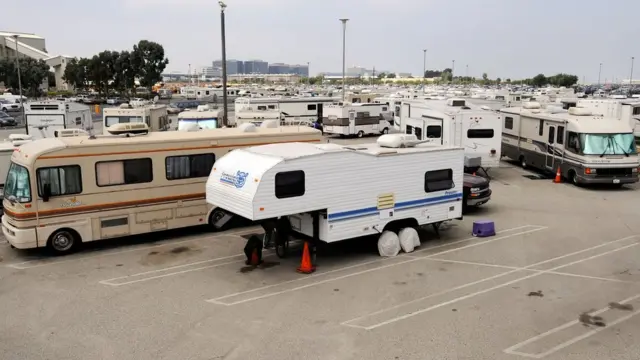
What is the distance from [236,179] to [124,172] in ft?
12.0

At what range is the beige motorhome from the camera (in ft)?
43.5

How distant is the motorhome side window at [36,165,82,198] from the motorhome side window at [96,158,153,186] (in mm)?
459

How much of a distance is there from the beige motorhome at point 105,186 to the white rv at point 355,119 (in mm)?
21180

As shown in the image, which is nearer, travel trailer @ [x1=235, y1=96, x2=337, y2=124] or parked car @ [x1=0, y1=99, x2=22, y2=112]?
travel trailer @ [x1=235, y1=96, x2=337, y2=124]

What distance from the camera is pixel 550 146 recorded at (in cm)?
2316

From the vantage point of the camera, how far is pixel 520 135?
2591 centimetres

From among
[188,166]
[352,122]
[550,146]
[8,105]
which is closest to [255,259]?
[188,166]

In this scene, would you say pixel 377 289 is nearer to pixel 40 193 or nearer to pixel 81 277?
pixel 81 277

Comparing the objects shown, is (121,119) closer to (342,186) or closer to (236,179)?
(236,179)

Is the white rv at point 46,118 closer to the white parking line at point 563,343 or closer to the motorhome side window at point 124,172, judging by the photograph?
the motorhome side window at point 124,172

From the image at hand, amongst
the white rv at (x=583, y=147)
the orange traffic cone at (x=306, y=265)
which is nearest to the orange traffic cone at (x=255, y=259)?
the orange traffic cone at (x=306, y=265)

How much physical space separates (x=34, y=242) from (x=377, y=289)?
769 cm

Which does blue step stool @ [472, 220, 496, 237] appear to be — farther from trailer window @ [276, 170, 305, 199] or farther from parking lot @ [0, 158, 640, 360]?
trailer window @ [276, 170, 305, 199]

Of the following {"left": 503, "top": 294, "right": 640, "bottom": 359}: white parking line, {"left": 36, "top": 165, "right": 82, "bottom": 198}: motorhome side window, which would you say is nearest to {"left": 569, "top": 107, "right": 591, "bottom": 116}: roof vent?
{"left": 503, "top": 294, "right": 640, "bottom": 359}: white parking line
